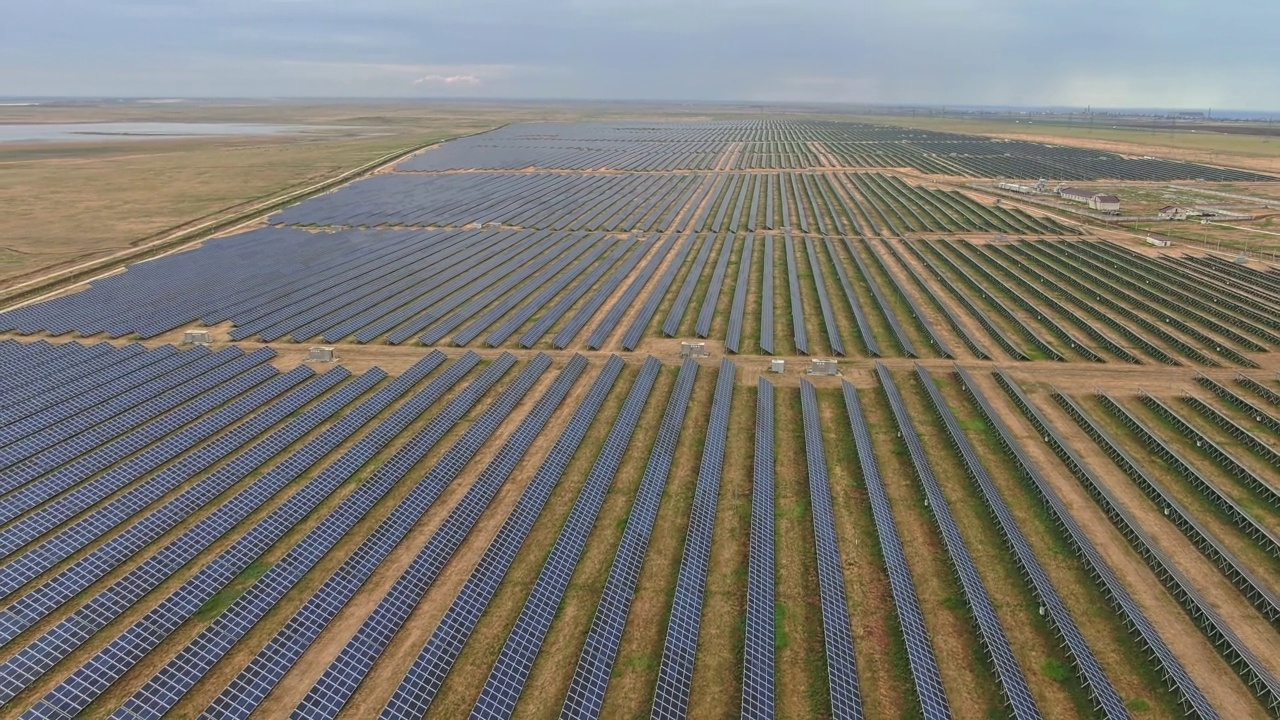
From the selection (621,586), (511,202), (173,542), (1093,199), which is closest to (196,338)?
(173,542)

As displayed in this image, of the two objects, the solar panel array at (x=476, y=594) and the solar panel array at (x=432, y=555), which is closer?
the solar panel array at (x=476, y=594)

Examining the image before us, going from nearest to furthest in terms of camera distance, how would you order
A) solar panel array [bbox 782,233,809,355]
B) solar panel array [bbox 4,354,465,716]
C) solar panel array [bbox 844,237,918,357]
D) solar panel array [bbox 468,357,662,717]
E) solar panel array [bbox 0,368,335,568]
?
solar panel array [bbox 468,357,662,717] < solar panel array [bbox 4,354,465,716] < solar panel array [bbox 0,368,335,568] < solar panel array [bbox 844,237,918,357] < solar panel array [bbox 782,233,809,355]

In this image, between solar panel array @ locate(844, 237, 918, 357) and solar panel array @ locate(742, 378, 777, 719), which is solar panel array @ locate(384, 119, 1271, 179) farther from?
solar panel array @ locate(742, 378, 777, 719)

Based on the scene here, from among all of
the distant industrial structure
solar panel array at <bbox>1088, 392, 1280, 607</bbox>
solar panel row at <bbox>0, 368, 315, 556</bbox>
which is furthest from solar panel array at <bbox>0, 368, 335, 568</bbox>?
the distant industrial structure

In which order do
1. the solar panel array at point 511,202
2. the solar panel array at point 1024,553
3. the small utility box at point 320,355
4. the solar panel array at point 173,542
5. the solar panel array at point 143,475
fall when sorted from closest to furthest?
the solar panel array at point 1024,553
the solar panel array at point 173,542
the solar panel array at point 143,475
the small utility box at point 320,355
the solar panel array at point 511,202

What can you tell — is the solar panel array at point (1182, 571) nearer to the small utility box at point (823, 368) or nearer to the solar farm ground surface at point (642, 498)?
the solar farm ground surface at point (642, 498)

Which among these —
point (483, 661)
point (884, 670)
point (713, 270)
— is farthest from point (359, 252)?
point (884, 670)

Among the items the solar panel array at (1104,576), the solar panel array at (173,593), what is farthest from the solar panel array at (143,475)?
the solar panel array at (1104,576)
